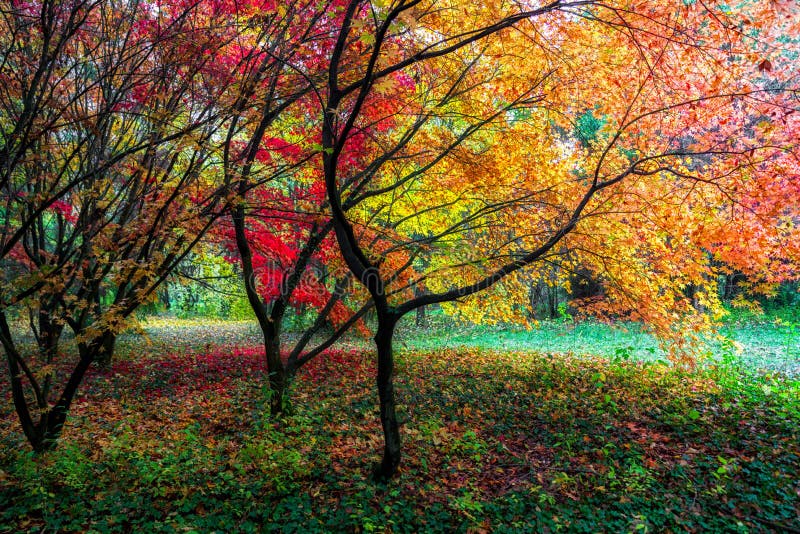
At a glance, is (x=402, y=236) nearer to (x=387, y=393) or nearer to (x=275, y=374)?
(x=387, y=393)

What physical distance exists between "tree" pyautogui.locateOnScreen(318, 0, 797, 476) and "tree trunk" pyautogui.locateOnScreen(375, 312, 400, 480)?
0.02 m

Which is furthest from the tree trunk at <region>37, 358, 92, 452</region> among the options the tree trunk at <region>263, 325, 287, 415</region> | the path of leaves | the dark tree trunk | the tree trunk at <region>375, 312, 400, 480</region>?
the tree trunk at <region>375, 312, 400, 480</region>

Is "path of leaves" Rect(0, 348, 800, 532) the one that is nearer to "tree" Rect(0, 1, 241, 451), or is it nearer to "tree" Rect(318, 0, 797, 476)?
"tree" Rect(318, 0, 797, 476)

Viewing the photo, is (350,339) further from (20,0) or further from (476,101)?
(20,0)

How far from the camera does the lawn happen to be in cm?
460

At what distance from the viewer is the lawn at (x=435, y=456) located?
181 inches

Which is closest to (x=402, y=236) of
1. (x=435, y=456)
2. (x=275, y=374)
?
(x=275, y=374)

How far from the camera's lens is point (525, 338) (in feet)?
60.9

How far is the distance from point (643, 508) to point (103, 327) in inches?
234

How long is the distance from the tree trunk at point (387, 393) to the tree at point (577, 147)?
0.6 inches

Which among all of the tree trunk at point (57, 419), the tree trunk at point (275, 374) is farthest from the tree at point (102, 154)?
the tree trunk at point (275, 374)

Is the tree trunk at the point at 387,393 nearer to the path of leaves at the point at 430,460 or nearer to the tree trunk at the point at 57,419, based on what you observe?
the path of leaves at the point at 430,460

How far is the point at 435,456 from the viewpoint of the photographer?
6105 millimetres

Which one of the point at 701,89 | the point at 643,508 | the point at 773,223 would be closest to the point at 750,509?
the point at 643,508
